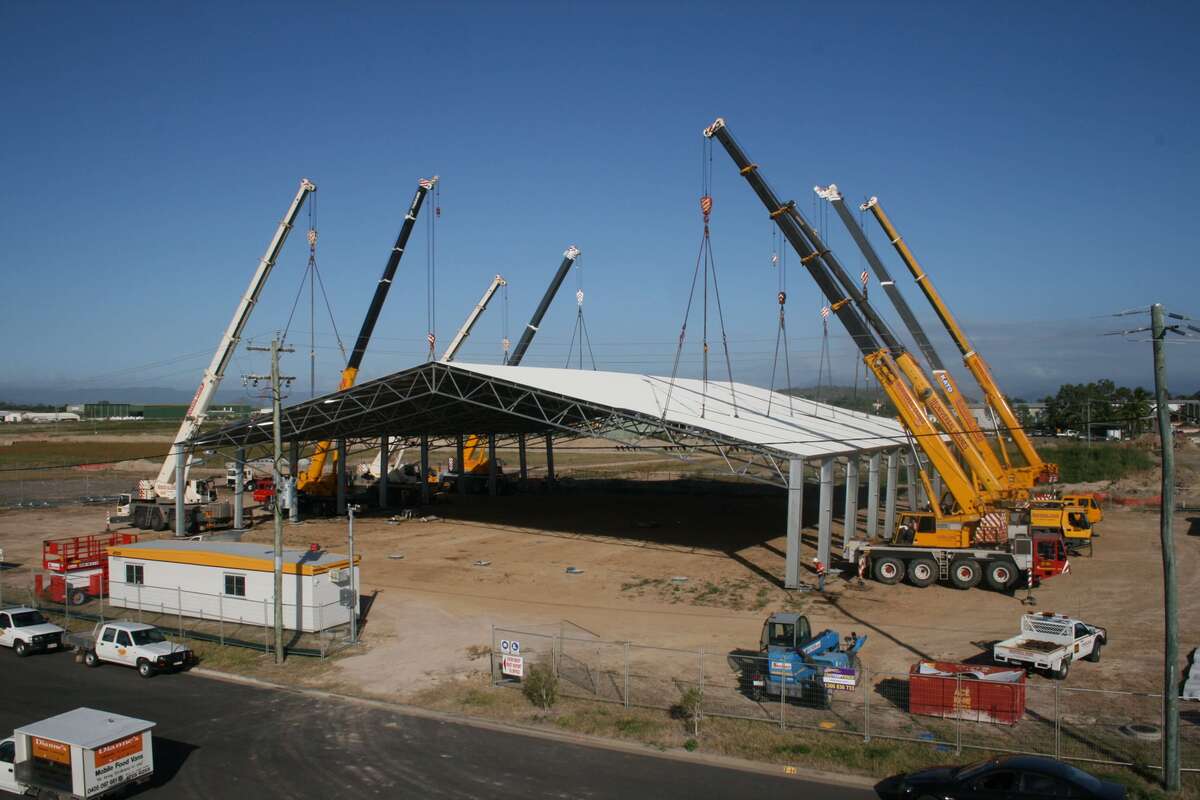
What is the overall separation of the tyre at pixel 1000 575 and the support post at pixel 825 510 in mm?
5605

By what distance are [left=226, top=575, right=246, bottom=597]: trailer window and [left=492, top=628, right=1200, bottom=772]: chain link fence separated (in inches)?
356

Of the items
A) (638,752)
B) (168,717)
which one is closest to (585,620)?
(638,752)

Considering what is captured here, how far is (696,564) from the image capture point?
35531 mm

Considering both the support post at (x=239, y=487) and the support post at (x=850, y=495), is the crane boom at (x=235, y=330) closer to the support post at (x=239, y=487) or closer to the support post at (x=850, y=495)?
the support post at (x=239, y=487)

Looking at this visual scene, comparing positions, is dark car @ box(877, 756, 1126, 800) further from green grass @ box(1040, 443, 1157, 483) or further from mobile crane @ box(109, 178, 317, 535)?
green grass @ box(1040, 443, 1157, 483)

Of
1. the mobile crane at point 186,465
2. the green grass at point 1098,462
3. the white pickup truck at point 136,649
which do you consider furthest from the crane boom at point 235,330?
the green grass at point 1098,462

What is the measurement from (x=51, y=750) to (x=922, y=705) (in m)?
16.0

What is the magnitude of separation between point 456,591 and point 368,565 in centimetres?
716

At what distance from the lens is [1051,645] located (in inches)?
799

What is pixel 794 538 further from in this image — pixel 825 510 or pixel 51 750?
pixel 51 750

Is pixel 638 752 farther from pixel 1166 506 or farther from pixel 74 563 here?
pixel 74 563

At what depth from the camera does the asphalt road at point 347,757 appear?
45.7ft

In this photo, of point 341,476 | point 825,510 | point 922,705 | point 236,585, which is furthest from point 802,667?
point 341,476

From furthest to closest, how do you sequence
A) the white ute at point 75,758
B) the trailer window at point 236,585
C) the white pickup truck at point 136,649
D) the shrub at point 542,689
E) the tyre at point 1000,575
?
1. the tyre at point 1000,575
2. the trailer window at point 236,585
3. the white pickup truck at point 136,649
4. the shrub at point 542,689
5. the white ute at point 75,758
